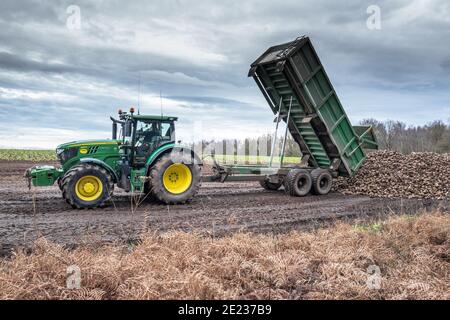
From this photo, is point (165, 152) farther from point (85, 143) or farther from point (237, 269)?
point (237, 269)

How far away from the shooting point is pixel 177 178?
9664 mm

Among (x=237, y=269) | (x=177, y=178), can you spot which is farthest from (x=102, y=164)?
(x=237, y=269)

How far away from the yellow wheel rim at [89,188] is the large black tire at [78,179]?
0.05m

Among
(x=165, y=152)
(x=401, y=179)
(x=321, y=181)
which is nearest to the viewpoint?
(x=165, y=152)

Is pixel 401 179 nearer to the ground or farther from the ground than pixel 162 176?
nearer to the ground

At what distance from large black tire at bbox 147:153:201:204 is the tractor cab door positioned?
17.6 inches

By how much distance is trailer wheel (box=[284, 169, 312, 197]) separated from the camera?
11289mm

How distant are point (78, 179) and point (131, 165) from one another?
1351 mm

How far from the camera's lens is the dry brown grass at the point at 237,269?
3.72 meters

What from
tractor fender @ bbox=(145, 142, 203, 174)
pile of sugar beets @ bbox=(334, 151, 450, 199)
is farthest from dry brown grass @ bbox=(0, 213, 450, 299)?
pile of sugar beets @ bbox=(334, 151, 450, 199)

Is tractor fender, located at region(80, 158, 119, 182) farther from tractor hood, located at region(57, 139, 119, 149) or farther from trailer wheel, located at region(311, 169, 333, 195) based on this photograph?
trailer wheel, located at region(311, 169, 333, 195)

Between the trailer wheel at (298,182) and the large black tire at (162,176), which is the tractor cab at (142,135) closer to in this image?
the large black tire at (162,176)
